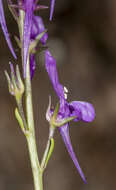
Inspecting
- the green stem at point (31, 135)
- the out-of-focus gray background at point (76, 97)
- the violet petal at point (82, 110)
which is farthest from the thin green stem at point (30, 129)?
the out-of-focus gray background at point (76, 97)

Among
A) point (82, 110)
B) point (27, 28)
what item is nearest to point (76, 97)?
point (82, 110)

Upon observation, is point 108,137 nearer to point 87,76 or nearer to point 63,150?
point 63,150

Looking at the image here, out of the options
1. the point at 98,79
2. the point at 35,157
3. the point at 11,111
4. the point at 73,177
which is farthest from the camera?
the point at 98,79

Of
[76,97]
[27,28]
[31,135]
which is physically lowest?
[76,97]

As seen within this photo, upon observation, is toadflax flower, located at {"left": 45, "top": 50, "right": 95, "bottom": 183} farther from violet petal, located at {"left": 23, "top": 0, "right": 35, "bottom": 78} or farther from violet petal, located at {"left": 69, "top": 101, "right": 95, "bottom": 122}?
violet petal, located at {"left": 23, "top": 0, "right": 35, "bottom": 78}

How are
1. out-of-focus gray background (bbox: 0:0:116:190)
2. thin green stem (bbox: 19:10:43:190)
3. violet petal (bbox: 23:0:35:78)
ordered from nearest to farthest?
violet petal (bbox: 23:0:35:78) < thin green stem (bbox: 19:10:43:190) < out-of-focus gray background (bbox: 0:0:116:190)

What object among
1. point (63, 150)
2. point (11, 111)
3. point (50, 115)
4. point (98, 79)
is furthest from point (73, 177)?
point (50, 115)

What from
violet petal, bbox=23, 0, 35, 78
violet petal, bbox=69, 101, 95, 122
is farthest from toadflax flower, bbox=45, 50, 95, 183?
violet petal, bbox=23, 0, 35, 78

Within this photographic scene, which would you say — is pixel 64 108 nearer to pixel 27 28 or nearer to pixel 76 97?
pixel 27 28
